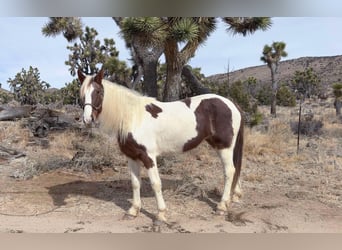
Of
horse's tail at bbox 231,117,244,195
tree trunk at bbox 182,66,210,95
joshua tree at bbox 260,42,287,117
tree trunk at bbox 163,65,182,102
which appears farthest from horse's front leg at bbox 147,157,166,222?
joshua tree at bbox 260,42,287,117

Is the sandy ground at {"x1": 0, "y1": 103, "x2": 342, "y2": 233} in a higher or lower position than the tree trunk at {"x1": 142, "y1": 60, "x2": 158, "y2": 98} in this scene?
lower

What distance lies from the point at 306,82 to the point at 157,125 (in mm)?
30694

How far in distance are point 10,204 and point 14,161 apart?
2.52 meters

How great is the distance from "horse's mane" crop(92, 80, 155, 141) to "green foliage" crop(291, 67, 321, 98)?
29613 millimetres

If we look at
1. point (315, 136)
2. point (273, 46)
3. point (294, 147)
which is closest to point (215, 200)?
point (294, 147)

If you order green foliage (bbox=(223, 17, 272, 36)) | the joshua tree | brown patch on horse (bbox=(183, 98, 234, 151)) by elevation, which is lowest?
brown patch on horse (bbox=(183, 98, 234, 151))

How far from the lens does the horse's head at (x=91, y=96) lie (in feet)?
13.1

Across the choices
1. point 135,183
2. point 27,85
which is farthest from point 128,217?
point 27,85

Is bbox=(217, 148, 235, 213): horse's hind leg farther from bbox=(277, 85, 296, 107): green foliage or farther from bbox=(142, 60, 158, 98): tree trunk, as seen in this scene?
bbox=(277, 85, 296, 107): green foliage

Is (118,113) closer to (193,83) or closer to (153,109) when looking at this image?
(153,109)

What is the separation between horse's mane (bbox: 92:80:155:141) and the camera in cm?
432

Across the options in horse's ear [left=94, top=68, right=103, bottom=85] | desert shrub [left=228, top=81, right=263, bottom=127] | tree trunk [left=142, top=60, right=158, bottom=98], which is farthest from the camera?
desert shrub [left=228, top=81, right=263, bottom=127]

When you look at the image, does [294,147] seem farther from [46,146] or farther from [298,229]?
[46,146]

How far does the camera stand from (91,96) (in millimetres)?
4066
